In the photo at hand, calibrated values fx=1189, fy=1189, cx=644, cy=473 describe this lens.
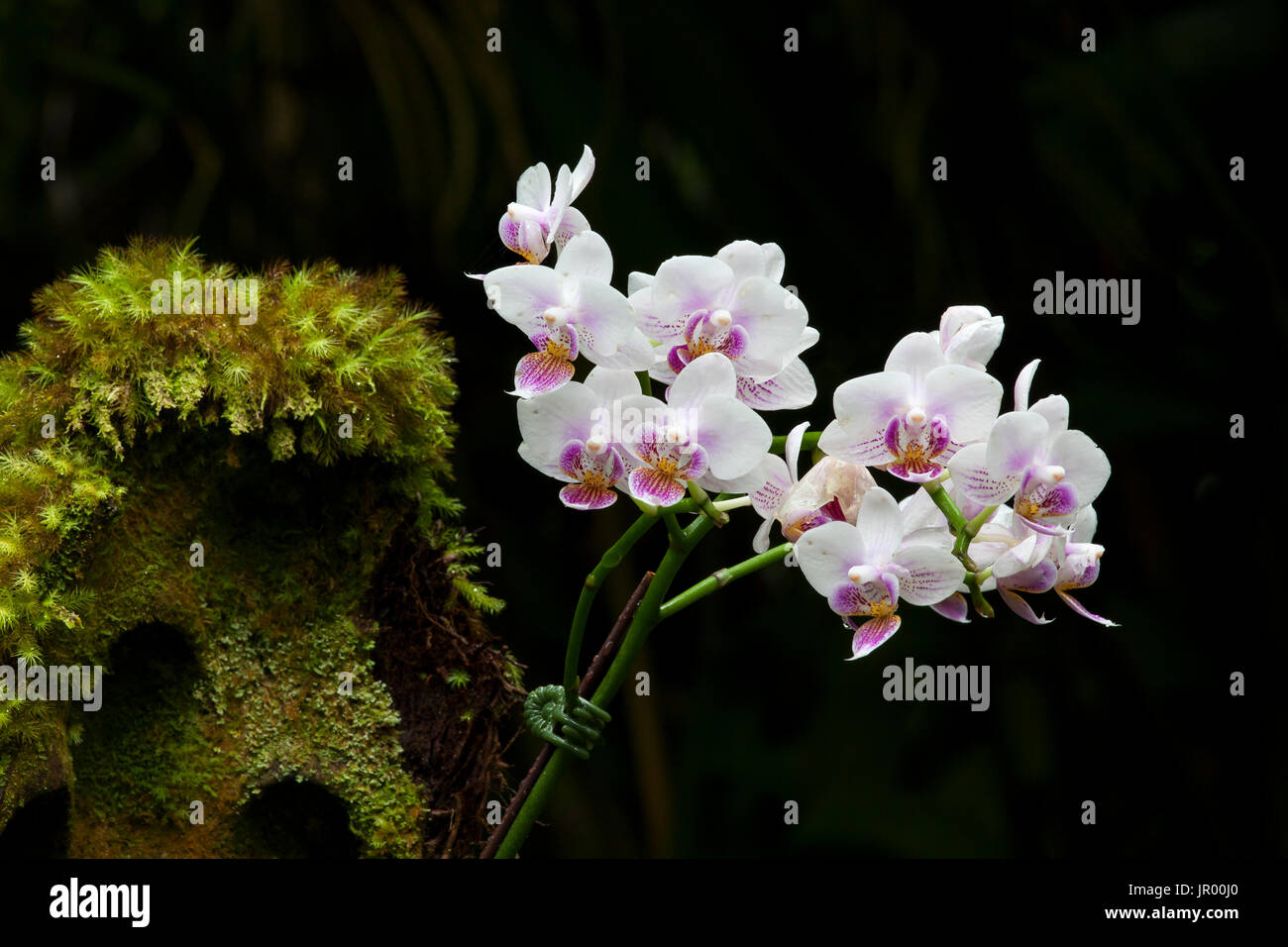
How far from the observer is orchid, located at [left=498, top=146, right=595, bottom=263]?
65cm

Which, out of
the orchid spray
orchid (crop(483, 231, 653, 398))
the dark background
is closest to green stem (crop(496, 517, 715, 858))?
the orchid spray

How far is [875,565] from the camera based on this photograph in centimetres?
Answer: 59

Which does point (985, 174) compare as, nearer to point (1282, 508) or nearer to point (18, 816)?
point (1282, 508)

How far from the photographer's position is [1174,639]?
4.60ft

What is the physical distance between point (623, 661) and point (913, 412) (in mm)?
213

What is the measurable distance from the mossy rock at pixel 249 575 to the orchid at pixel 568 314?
143 mm

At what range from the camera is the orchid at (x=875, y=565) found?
23.1 inches

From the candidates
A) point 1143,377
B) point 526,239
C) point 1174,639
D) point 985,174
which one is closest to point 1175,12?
point 985,174

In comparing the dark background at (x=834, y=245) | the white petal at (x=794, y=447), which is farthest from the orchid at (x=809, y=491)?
the dark background at (x=834, y=245)

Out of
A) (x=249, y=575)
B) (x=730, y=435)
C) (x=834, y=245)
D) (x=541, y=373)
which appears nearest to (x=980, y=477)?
(x=730, y=435)

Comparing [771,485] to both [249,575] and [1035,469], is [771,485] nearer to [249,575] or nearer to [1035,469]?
[1035,469]

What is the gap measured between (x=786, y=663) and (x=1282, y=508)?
600 millimetres

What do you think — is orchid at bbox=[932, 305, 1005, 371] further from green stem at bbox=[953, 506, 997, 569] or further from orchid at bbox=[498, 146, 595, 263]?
orchid at bbox=[498, 146, 595, 263]

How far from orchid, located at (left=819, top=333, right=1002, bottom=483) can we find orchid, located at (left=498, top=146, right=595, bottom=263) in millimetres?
183
